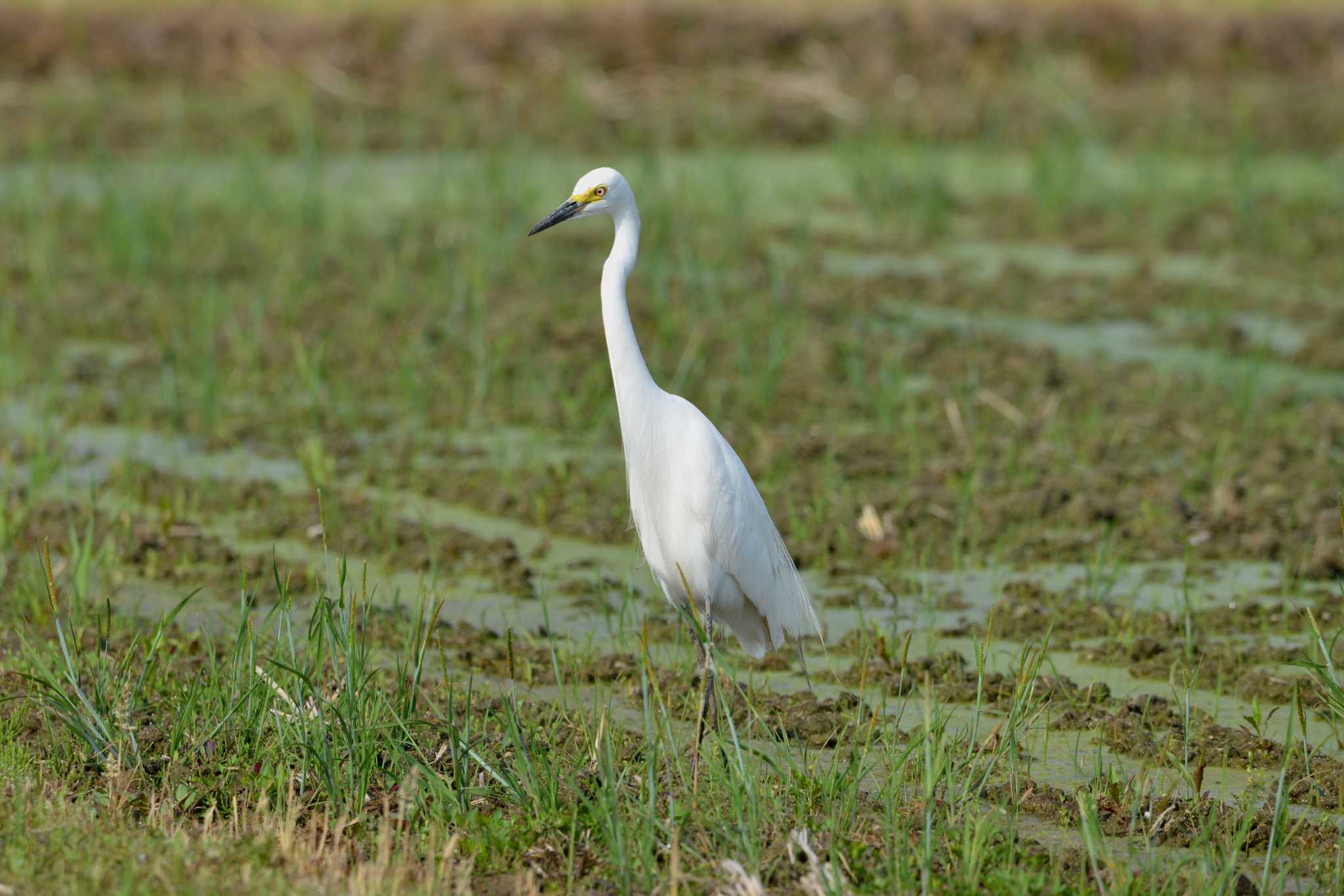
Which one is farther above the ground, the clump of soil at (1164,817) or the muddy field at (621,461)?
the muddy field at (621,461)

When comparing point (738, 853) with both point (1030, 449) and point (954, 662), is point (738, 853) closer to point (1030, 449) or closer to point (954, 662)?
point (954, 662)

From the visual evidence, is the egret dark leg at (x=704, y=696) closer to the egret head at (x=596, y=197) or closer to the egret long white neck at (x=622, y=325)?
the egret long white neck at (x=622, y=325)

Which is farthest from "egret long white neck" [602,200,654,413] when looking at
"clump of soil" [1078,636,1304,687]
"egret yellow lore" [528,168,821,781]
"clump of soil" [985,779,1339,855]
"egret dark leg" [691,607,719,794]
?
"clump of soil" [1078,636,1304,687]

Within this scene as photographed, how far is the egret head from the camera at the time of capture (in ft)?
13.4

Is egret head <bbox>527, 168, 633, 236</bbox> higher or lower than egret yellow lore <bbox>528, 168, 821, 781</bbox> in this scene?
higher

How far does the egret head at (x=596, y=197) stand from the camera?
161 inches

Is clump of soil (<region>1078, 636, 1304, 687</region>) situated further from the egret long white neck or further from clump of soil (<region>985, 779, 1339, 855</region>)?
the egret long white neck

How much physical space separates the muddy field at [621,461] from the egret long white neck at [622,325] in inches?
28.1

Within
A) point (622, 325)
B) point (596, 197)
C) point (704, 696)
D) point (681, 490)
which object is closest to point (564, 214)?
point (596, 197)

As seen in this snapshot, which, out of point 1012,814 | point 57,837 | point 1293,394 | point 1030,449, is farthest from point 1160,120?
point 57,837

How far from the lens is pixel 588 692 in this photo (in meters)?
4.36

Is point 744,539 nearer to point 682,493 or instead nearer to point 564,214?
point 682,493

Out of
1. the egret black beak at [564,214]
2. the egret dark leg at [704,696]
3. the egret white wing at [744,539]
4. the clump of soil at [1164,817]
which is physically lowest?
the clump of soil at [1164,817]

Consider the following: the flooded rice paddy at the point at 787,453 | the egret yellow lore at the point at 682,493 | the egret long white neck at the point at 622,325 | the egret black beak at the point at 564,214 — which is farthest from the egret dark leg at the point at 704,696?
the egret black beak at the point at 564,214
